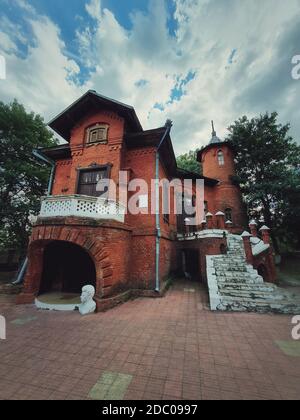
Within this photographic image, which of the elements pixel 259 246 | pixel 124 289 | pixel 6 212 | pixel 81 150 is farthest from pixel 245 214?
pixel 6 212

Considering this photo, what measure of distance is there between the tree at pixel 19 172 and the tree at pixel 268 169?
1722 centimetres

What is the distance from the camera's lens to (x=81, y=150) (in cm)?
950

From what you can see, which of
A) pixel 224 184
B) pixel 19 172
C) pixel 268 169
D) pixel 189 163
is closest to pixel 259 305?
pixel 224 184

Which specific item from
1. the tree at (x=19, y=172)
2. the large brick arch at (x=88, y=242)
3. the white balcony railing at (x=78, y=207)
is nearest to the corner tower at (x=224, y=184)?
the white balcony railing at (x=78, y=207)

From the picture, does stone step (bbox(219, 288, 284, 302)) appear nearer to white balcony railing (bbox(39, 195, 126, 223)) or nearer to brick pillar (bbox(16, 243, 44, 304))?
white balcony railing (bbox(39, 195, 126, 223))

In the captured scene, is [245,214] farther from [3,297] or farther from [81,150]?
[3,297]

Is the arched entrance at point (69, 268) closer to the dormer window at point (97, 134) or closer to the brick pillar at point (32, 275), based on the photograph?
the brick pillar at point (32, 275)

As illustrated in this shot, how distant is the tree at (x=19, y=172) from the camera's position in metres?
13.1

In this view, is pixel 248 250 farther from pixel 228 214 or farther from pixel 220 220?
pixel 228 214

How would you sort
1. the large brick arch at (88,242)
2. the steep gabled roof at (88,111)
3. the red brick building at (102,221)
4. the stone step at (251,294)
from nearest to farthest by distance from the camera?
the stone step at (251,294)
the large brick arch at (88,242)
the red brick building at (102,221)
the steep gabled roof at (88,111)

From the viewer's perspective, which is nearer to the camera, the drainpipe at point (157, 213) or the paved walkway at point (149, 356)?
the paved walkway at point (149, 356)

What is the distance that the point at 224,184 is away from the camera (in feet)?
51.7

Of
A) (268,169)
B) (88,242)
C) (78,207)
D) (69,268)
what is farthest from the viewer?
(268,169)

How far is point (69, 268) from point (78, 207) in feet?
12.5
